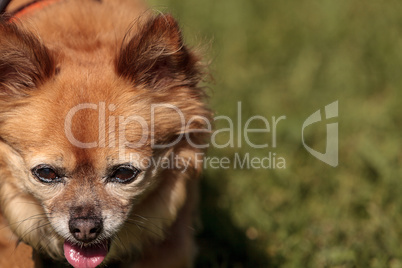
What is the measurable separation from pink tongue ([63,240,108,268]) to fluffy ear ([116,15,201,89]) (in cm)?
84

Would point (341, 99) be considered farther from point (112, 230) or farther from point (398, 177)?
point (112, 230)

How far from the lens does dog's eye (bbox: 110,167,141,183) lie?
9.50 ft

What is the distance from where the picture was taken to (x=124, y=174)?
2.92 metres

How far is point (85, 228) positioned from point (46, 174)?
312 millimetres

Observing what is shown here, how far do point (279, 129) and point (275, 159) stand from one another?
0.40m

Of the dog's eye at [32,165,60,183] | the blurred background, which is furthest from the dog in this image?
the blurred background

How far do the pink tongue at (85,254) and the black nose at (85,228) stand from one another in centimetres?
18

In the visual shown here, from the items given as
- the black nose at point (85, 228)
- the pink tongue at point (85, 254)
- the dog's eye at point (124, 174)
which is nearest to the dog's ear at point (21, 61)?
the dog's eye at point (124, 174)

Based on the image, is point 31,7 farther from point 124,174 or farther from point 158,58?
point 124,174

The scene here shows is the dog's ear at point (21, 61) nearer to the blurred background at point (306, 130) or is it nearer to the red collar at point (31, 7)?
the red collar at point (31, 7)

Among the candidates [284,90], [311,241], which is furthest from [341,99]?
[311,241]

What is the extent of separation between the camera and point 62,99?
2.80 metres

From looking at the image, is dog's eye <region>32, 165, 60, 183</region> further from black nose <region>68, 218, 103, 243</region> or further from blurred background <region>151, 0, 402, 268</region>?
blurred background <region>151, 0, 402, 268</region>

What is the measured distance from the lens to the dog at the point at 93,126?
2.78 m
